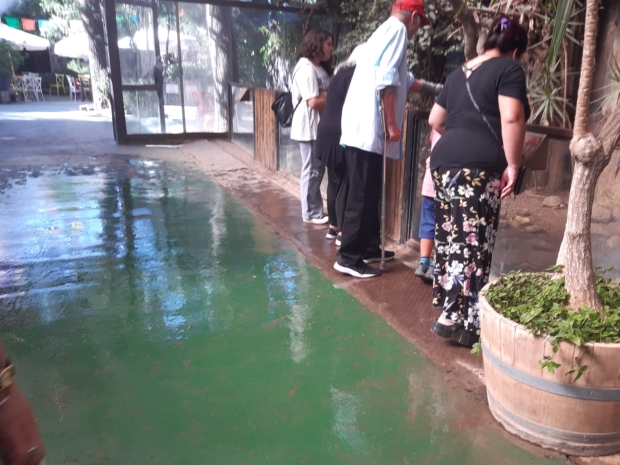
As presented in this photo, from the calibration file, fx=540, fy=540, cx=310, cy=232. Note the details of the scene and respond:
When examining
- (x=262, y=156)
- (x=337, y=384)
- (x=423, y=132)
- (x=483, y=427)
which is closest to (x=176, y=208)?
(x=262, y=156)

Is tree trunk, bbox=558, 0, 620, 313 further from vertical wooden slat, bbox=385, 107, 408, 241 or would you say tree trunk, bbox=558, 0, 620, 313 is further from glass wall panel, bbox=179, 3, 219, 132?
glass wall panel, bbox=179, 3, 219, 132

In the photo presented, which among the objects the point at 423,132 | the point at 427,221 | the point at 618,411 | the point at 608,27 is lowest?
the point at 618,411

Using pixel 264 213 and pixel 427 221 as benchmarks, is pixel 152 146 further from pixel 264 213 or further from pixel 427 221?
pixel 427 221

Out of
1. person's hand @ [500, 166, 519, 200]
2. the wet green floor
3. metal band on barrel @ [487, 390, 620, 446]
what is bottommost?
the wet green floor

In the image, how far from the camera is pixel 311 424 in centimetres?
227

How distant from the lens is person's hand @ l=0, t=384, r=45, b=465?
3.43ft

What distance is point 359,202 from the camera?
3.59 metres

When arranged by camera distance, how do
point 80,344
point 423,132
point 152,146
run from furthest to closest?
point 152,146, point 423,132, point 80,344

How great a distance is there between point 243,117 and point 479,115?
6329mm

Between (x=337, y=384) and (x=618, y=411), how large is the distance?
1.15m

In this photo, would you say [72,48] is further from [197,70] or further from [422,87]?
[422,87]

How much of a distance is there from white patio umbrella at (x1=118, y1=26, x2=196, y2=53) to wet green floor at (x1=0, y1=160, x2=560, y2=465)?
5.37 m

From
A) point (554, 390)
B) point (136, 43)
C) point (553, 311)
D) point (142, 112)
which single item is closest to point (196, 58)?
point (136, 43)

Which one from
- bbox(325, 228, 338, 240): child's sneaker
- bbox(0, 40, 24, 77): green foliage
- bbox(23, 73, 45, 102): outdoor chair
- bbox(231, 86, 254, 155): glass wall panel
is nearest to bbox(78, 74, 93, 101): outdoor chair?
bbox(23, 73, 45, 102): outdoor chair
